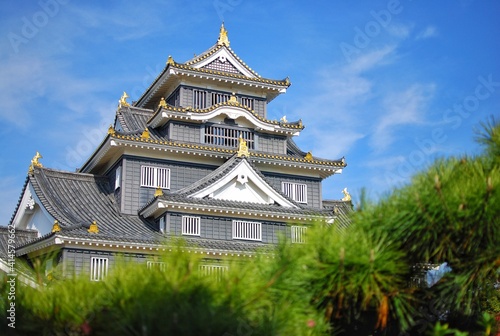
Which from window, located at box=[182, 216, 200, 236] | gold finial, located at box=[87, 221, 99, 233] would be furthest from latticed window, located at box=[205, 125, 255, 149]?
gold finial, located at box=[87, 221, 99, 233]

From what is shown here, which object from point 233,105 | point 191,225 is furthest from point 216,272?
point 233,105

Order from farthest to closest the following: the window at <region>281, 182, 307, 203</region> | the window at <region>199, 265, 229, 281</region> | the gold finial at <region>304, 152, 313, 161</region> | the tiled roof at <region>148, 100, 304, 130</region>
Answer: the gold finial at <region>304, 152, 313, 161</region> < the window at <region>281, 182, 307, 203</region> < the tiled roof at <region>148, 100, 304, 130</region> < the window at <region>199, 265, 229, 281</region>

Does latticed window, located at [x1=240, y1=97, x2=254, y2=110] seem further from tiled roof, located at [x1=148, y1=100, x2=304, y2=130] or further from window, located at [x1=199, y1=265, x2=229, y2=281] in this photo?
window, located at [x1=199, y1=265, x2=229, y2=281]

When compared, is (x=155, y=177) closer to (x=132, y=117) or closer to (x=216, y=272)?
(x=132, y=117)

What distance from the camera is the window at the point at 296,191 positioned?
97.3 ft

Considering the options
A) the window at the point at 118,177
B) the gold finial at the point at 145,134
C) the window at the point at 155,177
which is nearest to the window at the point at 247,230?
the window at the point at 155,177

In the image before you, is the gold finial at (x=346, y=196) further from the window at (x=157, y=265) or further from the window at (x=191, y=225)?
the window at (x=157, y=265)

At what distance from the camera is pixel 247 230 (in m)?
27.0

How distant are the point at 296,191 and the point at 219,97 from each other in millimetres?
5926

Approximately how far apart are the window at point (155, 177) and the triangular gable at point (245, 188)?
2.51 meters

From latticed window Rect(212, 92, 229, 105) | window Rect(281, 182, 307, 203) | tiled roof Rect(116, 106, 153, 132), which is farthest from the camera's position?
latticed window Rect(212, 92, 229, 105)

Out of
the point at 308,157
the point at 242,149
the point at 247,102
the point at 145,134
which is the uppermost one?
the point at 247,102

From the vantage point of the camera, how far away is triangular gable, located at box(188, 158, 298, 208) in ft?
88.0

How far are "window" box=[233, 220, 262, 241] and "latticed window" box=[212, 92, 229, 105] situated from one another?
682cm
